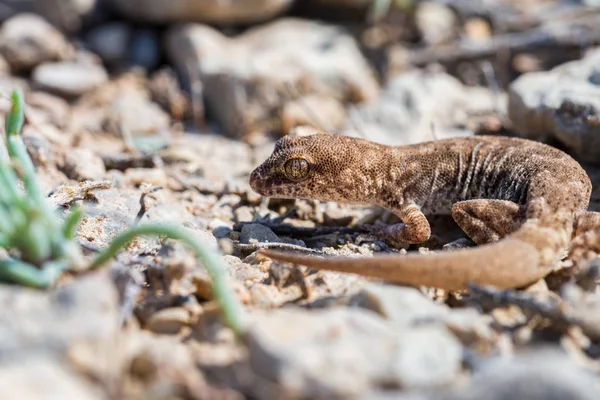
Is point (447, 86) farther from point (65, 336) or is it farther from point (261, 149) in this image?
point (65, 336)

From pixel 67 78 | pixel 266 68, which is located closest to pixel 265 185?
pixel 266 68

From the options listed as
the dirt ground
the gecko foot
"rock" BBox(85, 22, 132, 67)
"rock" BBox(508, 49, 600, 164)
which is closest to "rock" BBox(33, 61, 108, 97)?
the dirt ground

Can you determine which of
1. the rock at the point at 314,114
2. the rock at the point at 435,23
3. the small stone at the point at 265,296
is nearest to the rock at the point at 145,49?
the rock at the point at 314,114

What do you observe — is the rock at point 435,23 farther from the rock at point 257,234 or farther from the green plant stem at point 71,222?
the green plant stem at point 71,222

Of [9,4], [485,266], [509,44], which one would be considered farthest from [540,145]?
[9,4]

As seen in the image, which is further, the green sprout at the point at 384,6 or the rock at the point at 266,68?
the green sprout at the point at 384,6

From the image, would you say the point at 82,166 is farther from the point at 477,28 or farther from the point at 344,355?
the point at 477,28
